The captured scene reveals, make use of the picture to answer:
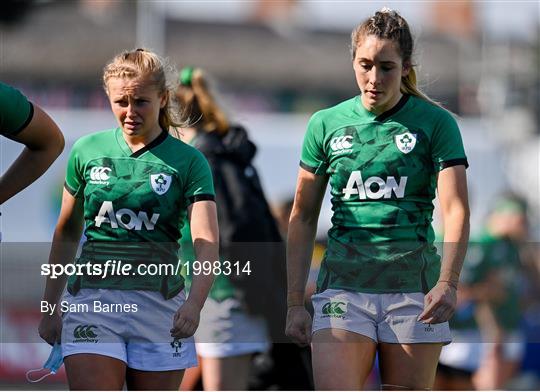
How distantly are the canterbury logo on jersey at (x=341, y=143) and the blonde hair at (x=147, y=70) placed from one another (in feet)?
2.07

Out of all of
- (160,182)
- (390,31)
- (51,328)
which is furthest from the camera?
(51,328)

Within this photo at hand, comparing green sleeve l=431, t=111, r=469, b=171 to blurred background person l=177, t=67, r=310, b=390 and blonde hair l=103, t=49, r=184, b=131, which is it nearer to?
blonde hair l=103, t=49, r=184, b=131

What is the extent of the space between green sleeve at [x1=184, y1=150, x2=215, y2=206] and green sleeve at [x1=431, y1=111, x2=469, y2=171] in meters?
0.81

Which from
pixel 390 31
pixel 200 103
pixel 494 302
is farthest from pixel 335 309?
pixel 494 302

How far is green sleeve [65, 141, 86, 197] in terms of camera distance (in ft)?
14.7

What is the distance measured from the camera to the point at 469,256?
336 inches

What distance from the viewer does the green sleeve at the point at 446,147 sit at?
4320 millimetres

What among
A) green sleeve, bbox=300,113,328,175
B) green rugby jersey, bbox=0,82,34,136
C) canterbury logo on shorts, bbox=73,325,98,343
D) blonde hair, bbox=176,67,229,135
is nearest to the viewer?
green rugby jersey, bbox=0,82,34,136

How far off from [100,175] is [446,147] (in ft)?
3.99

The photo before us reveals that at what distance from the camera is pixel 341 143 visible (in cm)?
437

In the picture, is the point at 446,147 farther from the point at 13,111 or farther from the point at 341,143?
the point at 13,111

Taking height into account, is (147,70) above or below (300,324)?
above

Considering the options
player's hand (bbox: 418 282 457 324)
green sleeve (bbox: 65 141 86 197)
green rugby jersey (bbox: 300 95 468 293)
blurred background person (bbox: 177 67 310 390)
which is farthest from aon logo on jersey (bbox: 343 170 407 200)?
blurred background person (bbox: 177 67 310 390)

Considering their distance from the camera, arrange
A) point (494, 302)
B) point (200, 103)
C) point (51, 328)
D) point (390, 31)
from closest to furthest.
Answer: point (390, 31)
point (51, 328)
point (200, 103)
point (494, 302)
